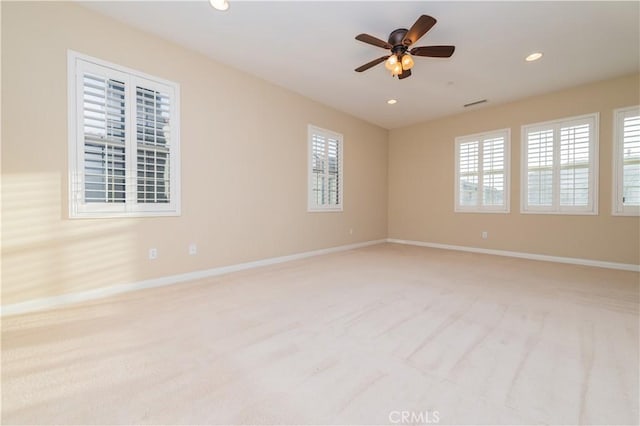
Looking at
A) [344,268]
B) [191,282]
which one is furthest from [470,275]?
[191,282]

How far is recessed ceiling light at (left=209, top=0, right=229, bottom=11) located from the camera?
2.51 metres

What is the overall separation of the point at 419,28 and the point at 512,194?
4119mm

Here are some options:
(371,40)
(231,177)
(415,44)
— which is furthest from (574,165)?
(231,177)

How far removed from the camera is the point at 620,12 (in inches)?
103

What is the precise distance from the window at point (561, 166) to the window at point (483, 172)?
0.32 meters

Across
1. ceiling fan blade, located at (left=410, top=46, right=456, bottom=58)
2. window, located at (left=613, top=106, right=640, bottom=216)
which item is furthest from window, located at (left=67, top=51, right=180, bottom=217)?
window, located at (left=613, top=106, right=640, bottom=216)

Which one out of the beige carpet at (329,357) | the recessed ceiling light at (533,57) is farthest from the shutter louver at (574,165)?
the beige carpet at (329,357)

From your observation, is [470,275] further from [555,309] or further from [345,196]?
[345,196]

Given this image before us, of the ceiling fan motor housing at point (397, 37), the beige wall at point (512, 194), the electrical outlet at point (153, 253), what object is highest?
the ceiling fan motor housing at point (397, 37)

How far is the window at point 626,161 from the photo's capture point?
3.95 m

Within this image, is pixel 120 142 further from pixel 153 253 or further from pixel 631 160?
pixel 631 160

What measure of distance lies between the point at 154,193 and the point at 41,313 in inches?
58.9

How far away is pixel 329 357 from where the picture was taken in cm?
168

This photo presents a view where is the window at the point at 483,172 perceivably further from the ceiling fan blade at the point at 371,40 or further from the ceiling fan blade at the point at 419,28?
the ceiling fan blade at the point at 371,40
